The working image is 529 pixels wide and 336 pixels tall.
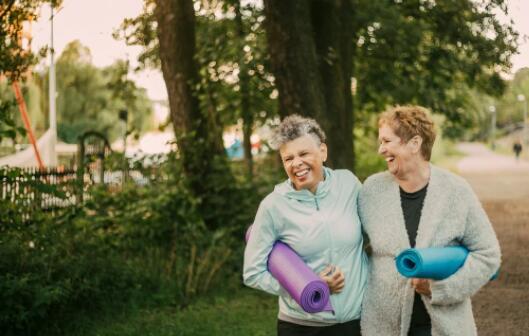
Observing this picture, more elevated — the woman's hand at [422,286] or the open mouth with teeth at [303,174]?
the open mouth with teeth at [303,174]

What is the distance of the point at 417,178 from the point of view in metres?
3.68

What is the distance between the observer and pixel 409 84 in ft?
54.7

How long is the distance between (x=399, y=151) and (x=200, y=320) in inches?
201

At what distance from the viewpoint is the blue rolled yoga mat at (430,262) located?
10.6 feet

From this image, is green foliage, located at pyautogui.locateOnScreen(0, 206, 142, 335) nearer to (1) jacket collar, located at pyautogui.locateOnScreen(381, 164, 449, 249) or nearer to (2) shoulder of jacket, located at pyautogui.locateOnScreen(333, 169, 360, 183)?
(2) shoulder of jacket, located at pyautogui.locateOnScreen(333, 169, 360, 183)

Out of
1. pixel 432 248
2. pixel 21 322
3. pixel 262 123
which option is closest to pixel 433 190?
pixel 432 248

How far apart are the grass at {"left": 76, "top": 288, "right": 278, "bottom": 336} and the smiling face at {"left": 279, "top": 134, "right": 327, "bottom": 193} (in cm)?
416

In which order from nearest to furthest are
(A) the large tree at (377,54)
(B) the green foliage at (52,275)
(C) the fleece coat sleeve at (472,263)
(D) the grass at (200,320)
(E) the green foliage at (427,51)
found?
(C) the fleece coat sleeve at (472,263), (B) the green foliage at (52,275), (D) the grass at (200,320), (A) the large tree at (377,54), (E) the green foliage at (427,51)

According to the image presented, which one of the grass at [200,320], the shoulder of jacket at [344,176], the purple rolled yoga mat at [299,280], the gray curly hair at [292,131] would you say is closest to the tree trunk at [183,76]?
the grass at [200,320]

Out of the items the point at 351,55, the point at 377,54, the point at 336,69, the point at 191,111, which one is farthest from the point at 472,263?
the point at 377,54

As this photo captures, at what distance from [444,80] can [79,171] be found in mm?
10503

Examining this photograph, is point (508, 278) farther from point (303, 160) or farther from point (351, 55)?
point (303, 160)

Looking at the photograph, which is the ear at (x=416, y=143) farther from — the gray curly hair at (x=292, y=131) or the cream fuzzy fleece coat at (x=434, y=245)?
the gray curly hair at (x=292, y=131)

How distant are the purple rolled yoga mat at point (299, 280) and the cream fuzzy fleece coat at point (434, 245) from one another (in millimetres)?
272
